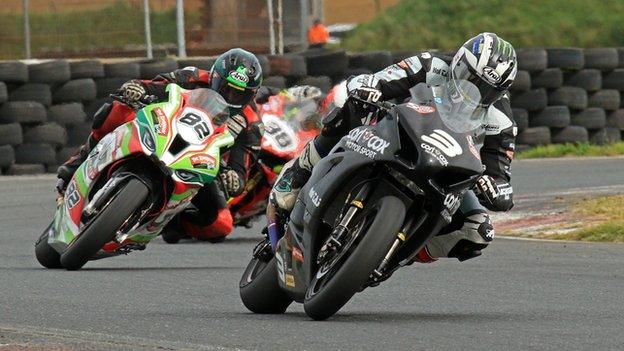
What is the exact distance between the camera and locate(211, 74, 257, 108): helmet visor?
10211 millimetres

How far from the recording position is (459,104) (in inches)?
273

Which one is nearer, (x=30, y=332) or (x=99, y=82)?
(x=30, y=332)

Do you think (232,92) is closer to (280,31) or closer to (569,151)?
(280,31)

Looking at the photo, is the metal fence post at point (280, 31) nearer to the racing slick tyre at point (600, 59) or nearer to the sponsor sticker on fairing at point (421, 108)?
the racing slick tyre at point (600, 59)

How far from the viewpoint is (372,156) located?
662 centimetres

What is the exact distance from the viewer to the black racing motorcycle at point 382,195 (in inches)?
256

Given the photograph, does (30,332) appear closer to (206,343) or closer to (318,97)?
(206,343)

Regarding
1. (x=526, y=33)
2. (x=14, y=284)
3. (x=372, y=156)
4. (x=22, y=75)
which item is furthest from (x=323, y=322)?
(x=526, y=33)

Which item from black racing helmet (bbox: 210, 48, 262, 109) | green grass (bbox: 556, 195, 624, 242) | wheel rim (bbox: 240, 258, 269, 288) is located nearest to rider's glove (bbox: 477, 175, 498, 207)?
wheel rim (bbox: 240, 258, 269, 288)

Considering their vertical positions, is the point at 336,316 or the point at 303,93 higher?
the point at 336,316

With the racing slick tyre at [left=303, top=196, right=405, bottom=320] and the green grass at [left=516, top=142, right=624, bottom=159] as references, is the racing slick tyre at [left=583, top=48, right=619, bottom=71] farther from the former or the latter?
the racing slick tyre at [left=303, top=196, right=405, bottom=320]

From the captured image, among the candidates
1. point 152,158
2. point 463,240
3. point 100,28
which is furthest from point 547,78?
point 463,240

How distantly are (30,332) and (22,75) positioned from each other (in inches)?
413

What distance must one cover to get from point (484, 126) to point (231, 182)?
3.60 meters
